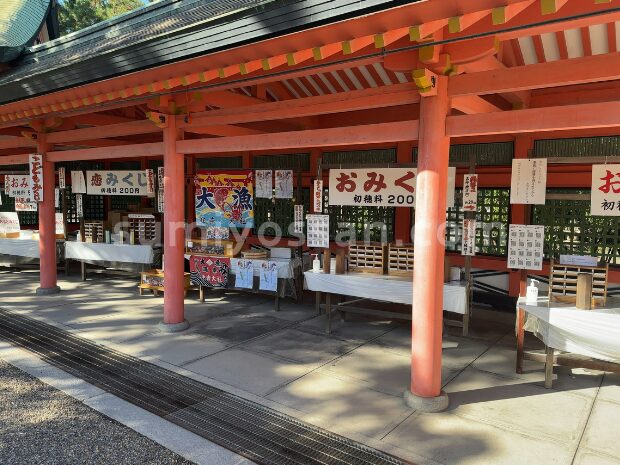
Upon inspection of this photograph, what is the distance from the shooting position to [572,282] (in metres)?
5.57

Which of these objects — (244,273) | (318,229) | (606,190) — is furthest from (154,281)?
(606,190)

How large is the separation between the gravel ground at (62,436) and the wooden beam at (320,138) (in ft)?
11.6

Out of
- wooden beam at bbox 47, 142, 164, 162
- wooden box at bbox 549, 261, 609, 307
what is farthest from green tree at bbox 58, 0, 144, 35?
wooden box at bbox 549, 261, 609, 307

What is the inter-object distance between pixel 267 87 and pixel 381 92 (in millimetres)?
3911

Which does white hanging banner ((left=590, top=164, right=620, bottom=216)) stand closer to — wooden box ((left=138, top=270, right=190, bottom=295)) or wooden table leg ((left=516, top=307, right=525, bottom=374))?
Result: wooden table leg ((left=516, top=307, right=525, bottom=374))

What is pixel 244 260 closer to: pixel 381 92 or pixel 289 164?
pixel 289 164

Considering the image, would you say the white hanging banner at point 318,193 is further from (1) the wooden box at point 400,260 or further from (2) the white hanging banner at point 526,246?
(2) the white hanging banner at point 526,246

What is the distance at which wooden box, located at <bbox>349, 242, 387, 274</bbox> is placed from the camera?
7.42 metres

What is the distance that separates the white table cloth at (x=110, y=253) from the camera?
10.4 m

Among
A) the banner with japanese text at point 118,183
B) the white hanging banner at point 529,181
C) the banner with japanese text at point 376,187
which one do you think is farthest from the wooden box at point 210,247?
the white hanging banner at point 529,181

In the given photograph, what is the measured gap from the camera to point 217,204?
30.2ft

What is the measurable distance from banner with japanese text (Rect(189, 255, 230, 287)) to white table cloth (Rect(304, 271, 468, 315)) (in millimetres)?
2151

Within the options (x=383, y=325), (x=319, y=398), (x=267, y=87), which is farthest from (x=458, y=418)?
(x=267, y=87)

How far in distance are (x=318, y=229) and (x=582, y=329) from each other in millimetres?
4401
